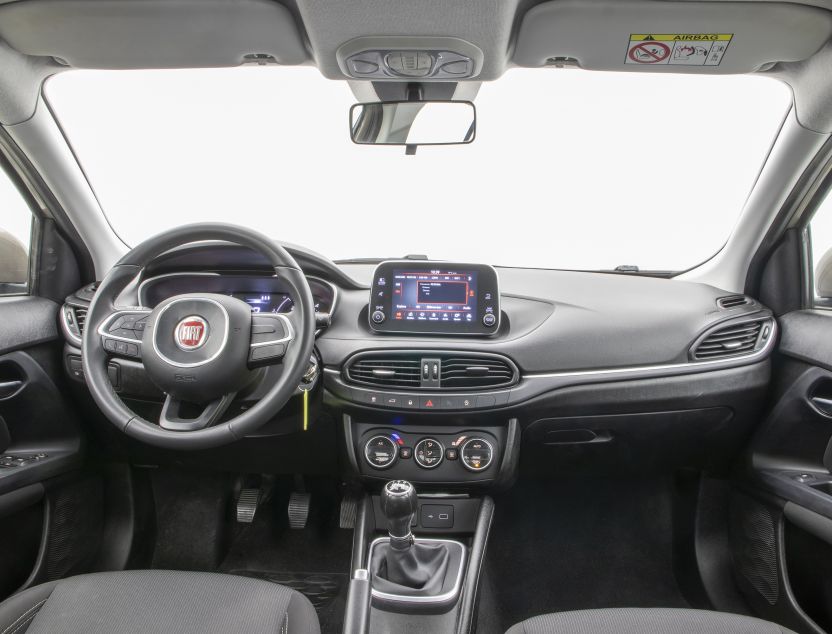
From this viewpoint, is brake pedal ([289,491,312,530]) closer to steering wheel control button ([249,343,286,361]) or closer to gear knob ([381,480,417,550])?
gear knob ([381,480,417,550])

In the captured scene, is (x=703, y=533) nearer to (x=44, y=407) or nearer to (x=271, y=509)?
(x=271, y=509)

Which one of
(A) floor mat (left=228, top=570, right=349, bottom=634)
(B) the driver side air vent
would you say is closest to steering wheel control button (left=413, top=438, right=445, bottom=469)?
(A) floor mat (left=228, top=570, right=349, bottom=634)

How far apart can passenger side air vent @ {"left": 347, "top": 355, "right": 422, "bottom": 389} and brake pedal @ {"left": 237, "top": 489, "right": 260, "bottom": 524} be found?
0.89 m

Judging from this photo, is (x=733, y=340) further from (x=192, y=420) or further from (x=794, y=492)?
(x=192, y=420)

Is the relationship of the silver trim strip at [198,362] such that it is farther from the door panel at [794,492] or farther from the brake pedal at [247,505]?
the door panel at [794,492]

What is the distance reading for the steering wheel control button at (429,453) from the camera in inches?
80.3

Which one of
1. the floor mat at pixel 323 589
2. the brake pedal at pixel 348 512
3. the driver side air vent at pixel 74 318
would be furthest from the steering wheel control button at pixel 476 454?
the driver side air vent at pixel 74 318

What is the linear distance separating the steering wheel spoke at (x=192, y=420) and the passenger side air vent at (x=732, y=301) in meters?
1.68

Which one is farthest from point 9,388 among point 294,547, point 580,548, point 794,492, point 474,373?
point 794,492

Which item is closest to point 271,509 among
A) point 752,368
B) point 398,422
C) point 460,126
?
point 398,422

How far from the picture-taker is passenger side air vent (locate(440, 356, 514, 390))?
1962 millimetres

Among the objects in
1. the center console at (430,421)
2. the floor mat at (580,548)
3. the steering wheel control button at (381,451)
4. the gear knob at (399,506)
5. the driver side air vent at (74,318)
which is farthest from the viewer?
the floor mat at (580,548)

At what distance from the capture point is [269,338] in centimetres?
160

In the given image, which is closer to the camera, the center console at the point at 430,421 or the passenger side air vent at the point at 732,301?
the center console at the point at 430,421
